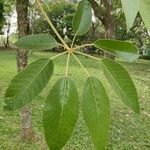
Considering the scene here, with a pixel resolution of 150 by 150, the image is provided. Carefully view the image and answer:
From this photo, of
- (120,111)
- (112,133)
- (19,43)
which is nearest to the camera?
(19,43)

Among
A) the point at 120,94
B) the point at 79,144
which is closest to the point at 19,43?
the point at 120,94

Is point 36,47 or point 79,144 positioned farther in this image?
point 79,144

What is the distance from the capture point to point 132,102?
46cm

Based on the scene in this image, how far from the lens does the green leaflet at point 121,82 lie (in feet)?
1.50

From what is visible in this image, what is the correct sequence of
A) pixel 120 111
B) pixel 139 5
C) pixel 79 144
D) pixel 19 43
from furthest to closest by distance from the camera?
1. pixel 120 111
2. pixel 79 144
3. pixel 19 43
4. pixel 139 5

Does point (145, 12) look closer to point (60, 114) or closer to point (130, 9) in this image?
point (130, 9)

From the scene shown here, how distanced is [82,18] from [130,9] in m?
0.19

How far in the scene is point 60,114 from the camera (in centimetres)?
44

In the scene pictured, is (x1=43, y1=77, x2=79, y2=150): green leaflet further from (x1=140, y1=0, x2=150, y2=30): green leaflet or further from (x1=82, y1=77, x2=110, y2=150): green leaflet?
(x1=140, y1=0, x2=150, y2=30): green leaflet

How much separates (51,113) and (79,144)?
513 cm

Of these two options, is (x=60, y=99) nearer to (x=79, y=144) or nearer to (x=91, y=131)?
(x=91, y=131)

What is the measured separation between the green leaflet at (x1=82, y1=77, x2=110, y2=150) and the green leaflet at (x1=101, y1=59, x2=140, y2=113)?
0.05 feet

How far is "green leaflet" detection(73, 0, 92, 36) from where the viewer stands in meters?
0.55

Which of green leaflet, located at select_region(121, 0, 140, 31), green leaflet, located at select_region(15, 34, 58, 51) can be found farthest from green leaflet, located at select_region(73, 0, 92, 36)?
green leaflet, located at select_region(121, 0, 140, 31)
